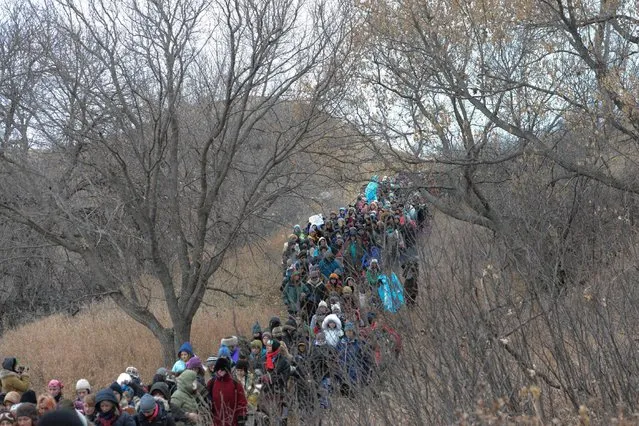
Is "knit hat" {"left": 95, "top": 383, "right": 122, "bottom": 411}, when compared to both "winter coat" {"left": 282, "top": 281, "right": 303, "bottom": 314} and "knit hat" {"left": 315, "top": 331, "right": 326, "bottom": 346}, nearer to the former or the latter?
"knit hat" {"left": 315, "top": 331, "right": 326, "bottom": 346}

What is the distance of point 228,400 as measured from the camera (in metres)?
8.80

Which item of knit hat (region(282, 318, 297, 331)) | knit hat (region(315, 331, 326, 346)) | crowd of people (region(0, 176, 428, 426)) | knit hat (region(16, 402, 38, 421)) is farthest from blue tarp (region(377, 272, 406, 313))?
knit hat (region(16, 402, 38, 421))

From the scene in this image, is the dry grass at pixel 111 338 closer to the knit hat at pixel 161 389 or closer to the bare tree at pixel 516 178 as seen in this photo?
the bare tree at pixel 516 178

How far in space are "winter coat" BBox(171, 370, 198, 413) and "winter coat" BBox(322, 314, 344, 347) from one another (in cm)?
155

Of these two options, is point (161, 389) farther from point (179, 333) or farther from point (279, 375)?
point (179, 333)

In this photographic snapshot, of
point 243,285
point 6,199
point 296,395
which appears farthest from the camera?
point 243,285

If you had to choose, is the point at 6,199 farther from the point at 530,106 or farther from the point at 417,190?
the point at 530,106

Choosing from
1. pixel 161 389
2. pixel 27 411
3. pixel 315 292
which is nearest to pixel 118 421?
pixel 27 411

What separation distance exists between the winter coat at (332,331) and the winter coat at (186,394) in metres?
1.55

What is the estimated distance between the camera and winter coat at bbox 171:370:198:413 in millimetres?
9008

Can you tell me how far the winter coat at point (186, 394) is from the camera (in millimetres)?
9008

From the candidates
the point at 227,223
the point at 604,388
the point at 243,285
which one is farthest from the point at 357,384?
the point at 243,285

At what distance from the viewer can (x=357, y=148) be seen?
16.0m

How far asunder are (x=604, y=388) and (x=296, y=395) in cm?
333
